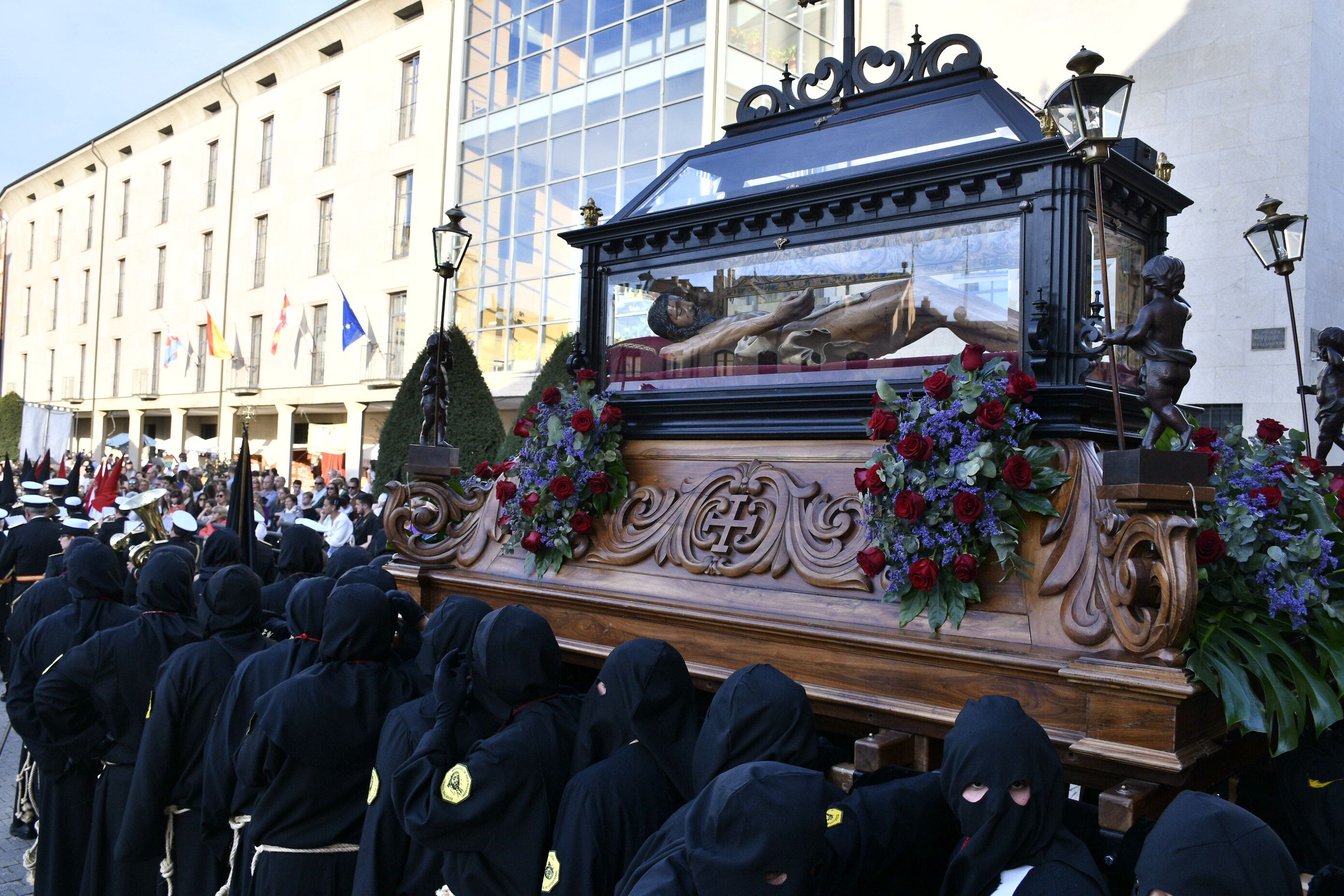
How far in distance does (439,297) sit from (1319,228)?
574 inches

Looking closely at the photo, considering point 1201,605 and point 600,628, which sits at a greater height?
point 1201,605

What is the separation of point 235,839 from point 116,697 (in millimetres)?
925

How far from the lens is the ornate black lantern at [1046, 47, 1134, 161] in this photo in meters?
2.50

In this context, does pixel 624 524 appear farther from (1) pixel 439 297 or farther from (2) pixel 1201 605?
(1) pixel 439 297

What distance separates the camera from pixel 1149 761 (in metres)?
2.24

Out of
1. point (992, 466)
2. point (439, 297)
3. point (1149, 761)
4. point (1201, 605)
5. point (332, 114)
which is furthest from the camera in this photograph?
point (332, 114)

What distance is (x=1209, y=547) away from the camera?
2.53 meters

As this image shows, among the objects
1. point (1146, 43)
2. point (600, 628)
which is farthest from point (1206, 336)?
point (600, 628)

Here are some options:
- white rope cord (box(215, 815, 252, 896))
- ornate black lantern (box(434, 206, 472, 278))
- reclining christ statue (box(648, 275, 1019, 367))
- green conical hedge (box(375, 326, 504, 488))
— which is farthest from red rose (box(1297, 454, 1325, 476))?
green conical hedge (box(375, 326, 504, 488))

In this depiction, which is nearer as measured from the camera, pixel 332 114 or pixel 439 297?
pixel 439 297

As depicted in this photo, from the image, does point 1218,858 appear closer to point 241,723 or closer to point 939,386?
point 939,386

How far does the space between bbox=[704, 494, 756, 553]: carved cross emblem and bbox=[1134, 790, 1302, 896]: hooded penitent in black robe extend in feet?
6.25

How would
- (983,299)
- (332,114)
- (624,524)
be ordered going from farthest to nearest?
(332,114) → (624,524) → (983,299)

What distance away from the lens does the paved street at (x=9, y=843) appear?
454 cm
